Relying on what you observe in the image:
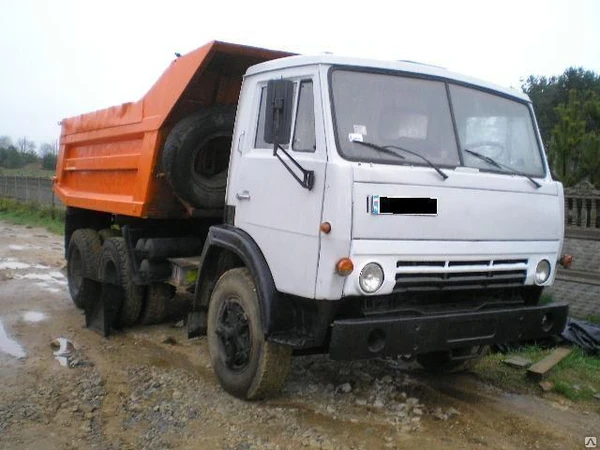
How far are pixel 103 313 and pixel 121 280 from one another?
1.33ft

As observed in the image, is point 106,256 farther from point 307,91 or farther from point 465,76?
point 465,76

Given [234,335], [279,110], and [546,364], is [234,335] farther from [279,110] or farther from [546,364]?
[546,364]

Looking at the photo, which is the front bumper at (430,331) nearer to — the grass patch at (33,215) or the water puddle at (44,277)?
the water puddle at (44,277)

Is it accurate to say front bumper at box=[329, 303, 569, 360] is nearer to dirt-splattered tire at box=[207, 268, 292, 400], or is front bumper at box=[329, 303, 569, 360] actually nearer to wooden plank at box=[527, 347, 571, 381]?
dirt-splattered tire at box=[207, 268, 292, 400]

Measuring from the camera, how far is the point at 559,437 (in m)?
3.91

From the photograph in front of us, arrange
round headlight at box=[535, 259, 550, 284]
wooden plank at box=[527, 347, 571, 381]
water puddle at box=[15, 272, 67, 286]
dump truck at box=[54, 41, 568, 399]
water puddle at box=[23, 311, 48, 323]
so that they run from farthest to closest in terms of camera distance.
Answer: water puddle at box=[15, 272, 67, 286], water puddle at box=[23, 311, 48, 323], wooden plank at box=[527, 347, 571, 381], round headlight at box=[535, 259, 550, 284], dump truck at box=[54, 41, 568, 399]

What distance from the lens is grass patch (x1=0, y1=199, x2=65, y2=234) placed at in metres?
19.1

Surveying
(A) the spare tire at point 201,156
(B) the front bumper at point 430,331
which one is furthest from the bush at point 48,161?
(B) the front bumper at point 430,331

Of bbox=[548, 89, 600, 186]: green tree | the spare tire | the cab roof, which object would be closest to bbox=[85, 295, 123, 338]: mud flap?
the spare tire

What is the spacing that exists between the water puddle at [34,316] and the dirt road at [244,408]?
2.97 ft

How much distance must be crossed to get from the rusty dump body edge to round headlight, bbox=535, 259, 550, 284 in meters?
2.59

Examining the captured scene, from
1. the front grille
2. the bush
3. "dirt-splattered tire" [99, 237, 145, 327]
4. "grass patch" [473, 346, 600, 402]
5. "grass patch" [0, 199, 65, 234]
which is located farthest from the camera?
the bush

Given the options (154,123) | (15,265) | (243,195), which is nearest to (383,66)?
(243,195)

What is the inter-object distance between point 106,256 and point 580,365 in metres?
4.65
